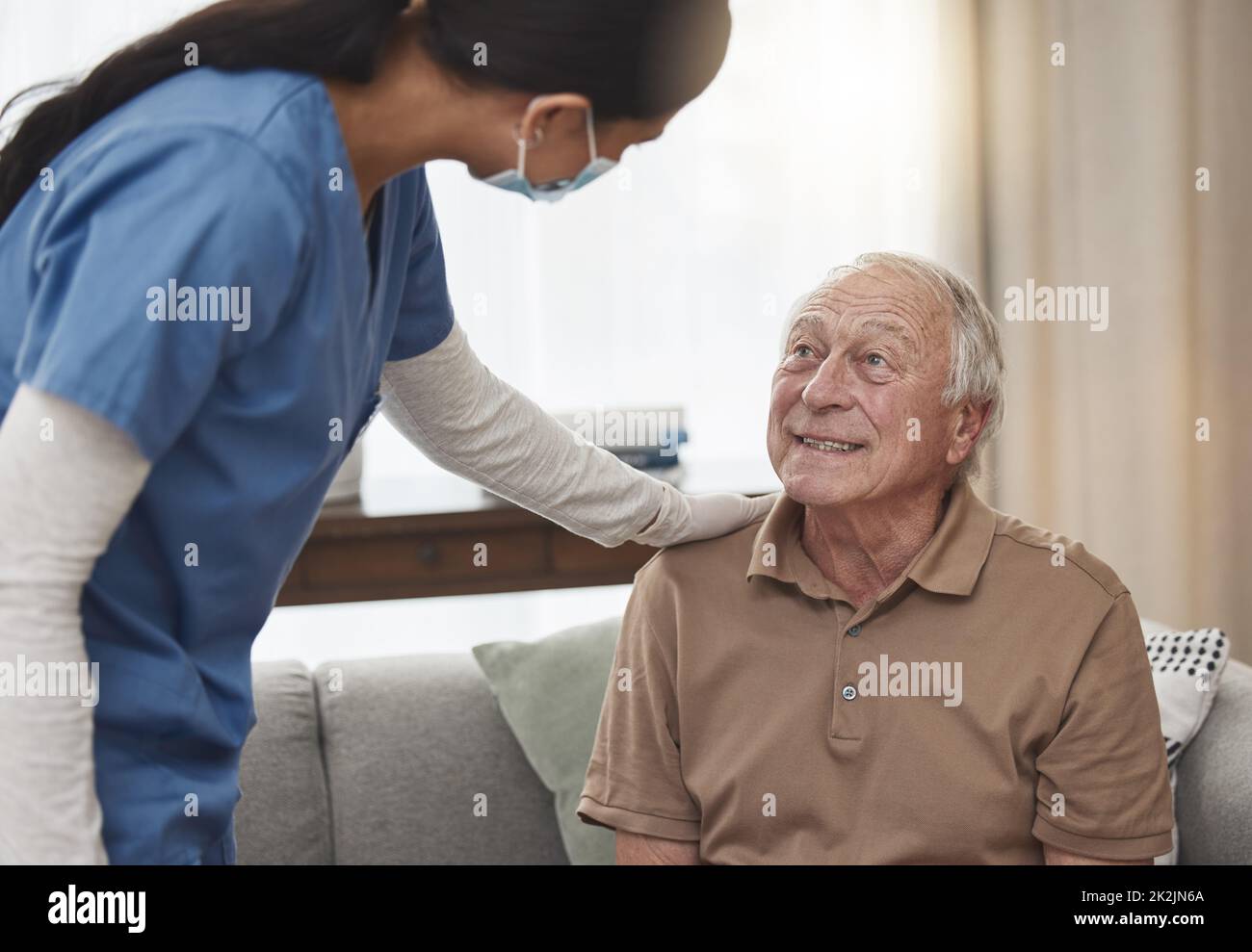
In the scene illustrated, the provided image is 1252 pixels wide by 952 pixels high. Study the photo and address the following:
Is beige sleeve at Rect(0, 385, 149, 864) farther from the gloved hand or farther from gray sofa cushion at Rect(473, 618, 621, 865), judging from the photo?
gray sofa cushion at Rect(473, 618, 621, 865)

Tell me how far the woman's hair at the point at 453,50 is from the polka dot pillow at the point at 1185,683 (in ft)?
4.12

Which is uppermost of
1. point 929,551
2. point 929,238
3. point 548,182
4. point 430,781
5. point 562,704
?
point 929,238

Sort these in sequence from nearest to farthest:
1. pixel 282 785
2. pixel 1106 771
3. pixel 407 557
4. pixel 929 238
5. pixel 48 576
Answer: pixel 48 576 → pixel 1106 771 → pixel 282 785 → pixel 407 557 → pixel 929 238

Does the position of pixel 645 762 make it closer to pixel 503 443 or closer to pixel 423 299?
pixel 503 443

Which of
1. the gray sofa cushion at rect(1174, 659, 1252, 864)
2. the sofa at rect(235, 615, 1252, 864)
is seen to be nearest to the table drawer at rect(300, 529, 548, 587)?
the sofa at rect(235, 615, 1252, 864)

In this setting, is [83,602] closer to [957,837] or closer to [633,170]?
[957,837]

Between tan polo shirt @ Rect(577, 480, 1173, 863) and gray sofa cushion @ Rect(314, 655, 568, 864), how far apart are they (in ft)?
1.72

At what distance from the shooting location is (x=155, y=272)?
0.73 metres

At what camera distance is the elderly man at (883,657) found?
1367mm

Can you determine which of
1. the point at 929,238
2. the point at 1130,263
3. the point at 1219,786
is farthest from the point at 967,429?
the point at 1130,263

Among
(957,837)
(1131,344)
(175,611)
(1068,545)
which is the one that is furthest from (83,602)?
(1131,344)

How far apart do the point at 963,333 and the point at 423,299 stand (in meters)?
0.65

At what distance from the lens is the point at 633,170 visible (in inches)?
115

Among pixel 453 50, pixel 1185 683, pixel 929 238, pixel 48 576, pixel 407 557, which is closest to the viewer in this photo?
pixel 48 576
